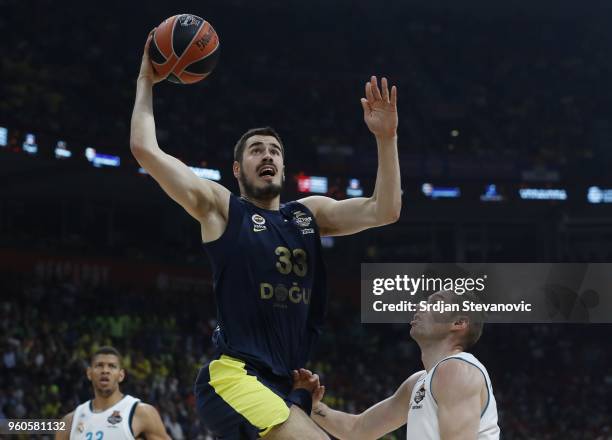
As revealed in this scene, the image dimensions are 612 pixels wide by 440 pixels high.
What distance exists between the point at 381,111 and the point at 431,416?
5.03ft

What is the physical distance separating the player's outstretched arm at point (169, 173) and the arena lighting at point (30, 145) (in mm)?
15605

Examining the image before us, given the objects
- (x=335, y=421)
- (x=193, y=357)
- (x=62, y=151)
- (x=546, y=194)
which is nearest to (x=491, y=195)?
(x=546, y=194)

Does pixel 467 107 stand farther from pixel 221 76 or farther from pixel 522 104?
pixel 221 76

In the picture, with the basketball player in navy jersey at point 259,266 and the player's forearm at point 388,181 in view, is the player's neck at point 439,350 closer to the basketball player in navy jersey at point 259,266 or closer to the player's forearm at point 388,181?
the basketball player in navy jersey at point 259,266

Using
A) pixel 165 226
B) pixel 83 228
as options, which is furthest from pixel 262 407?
pixel 165 226

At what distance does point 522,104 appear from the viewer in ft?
91.8

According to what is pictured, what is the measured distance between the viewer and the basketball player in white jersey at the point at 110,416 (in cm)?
764

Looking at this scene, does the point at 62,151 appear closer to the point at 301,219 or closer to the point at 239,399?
the point at 301,219

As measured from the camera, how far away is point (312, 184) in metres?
23.3

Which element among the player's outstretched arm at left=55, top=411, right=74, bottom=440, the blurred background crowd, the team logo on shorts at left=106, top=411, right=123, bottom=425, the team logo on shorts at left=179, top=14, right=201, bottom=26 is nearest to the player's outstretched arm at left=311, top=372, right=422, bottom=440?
the team logo on shorts at left=179, top=14, right=201, bottom=26

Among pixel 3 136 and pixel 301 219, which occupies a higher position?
pixel 3 136

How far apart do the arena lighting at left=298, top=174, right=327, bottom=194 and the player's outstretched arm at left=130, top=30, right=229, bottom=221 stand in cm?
1908

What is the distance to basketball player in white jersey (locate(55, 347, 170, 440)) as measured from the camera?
764 centimetres

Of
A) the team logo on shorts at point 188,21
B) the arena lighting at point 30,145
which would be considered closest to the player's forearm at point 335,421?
the team logo on shorts at point 188,21
